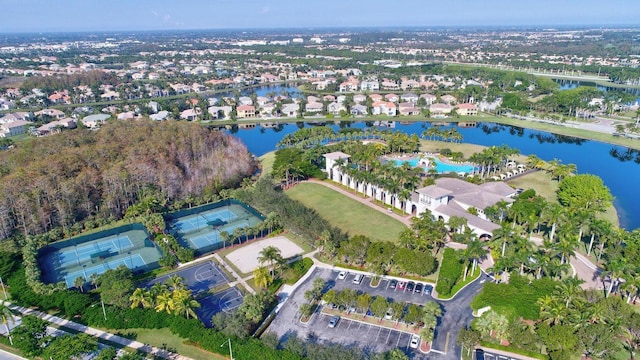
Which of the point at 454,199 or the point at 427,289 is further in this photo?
the point at 454,199

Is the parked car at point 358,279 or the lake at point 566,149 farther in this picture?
the lake at point 566,149

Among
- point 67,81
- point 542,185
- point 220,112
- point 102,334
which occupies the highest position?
point 67,81

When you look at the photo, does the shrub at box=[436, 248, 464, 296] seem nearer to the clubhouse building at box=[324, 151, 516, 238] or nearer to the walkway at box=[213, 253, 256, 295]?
the clubhouse building at box=[324, 151, 516, 238]

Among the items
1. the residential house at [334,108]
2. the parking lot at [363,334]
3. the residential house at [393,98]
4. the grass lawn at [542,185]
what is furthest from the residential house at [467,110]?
the parking lot at [363,334]

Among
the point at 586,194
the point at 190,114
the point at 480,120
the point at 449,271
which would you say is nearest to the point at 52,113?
the point at 190,114

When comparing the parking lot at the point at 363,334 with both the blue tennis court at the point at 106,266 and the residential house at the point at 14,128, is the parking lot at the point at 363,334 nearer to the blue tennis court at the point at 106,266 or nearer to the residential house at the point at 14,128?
the blue tennis court at the point at 106,266

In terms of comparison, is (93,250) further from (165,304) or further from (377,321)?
(377,321)
